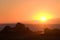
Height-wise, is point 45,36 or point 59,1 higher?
point 59,1

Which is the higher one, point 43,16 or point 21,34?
point 43,16

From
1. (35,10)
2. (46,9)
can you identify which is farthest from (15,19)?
(46,9)

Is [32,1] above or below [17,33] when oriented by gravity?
above

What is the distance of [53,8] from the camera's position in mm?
1809

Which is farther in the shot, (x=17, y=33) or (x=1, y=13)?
(x=1, y=13)

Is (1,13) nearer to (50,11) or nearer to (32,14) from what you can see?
(32,14)

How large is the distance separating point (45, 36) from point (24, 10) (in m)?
0.39

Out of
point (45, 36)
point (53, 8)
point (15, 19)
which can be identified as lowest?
point (45, 36)

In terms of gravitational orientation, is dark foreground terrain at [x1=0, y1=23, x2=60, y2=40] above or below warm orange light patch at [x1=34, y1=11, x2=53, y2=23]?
below

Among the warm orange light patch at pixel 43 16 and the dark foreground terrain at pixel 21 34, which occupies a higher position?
the warm orange light patch at pixel 43 16

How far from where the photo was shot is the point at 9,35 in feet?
5.71

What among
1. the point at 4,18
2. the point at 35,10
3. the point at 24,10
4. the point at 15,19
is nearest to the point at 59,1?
the point at 35,10

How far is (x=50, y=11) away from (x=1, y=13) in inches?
22.7

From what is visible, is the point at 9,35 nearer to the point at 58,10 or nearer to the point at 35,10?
the point at 35,10
